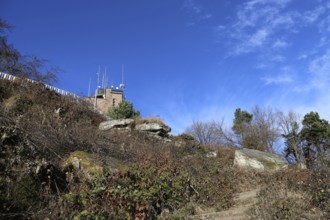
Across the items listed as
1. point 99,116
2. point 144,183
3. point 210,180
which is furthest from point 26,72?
point 144,183

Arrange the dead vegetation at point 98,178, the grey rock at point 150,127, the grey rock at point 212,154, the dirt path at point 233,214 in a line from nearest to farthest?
the dead vegetation at point 98,178 → the dirt path at point 233,214 → the grey rock at point 212,154 → the grey rock at point 150,127

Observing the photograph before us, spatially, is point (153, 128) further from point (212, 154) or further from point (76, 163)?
point (76, 163)

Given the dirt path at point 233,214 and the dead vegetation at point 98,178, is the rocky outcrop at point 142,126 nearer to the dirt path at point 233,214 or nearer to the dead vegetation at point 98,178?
the dead vegetation at point 98,178

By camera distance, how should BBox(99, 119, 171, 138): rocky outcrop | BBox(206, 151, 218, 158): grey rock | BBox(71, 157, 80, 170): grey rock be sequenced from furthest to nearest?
BBox(206, 151, 218, 158): grey rock < BBox(99, 119, 171, 138): rocky outcrop < BBox(71, 157, 80, 170): grey rock

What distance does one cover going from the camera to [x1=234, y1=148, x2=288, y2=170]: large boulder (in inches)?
594

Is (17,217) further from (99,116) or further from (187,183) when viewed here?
(99,116)

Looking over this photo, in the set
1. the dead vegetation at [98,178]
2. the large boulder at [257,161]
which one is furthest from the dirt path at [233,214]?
the large boulder at [257,161]

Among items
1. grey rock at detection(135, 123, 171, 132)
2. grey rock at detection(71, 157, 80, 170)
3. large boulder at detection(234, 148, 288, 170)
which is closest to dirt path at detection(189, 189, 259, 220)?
grey rock at detection(71, 157, 80, 170)

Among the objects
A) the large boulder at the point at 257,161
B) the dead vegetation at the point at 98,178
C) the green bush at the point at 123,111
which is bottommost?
the dead vegetation at the point at 98,178

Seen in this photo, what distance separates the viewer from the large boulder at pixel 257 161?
A: 15.1 m

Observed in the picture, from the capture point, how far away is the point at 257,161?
15.4 meters

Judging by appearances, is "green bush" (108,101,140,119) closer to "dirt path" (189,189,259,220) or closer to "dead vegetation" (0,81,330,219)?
"dead vegetation" (0,81,330,219)

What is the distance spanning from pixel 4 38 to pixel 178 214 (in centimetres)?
1596

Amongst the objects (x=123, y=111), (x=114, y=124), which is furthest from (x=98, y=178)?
(x=123, y=111)
